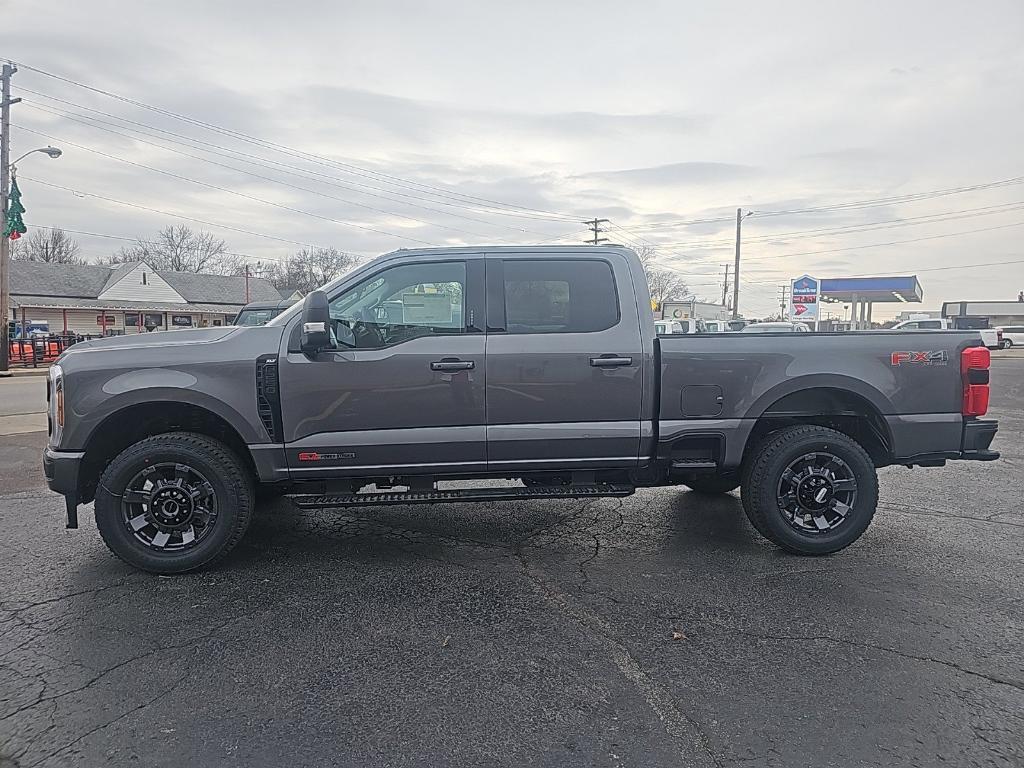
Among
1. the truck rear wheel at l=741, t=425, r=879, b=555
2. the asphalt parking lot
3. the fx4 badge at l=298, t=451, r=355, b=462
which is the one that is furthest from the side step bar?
the fx4 badge at l=298, t=451, r=355, b=462

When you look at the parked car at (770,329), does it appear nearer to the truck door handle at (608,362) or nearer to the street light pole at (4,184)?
the truck door handle at (608,362)

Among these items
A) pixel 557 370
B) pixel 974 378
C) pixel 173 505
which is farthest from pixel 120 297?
pixel 974 378

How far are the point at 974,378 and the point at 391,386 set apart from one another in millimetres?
3923

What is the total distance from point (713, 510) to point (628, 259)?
95.4 inches

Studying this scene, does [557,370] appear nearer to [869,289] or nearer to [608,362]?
[608,362]

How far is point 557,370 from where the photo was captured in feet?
15.1

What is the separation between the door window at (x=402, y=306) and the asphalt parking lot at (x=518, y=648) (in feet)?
5.00

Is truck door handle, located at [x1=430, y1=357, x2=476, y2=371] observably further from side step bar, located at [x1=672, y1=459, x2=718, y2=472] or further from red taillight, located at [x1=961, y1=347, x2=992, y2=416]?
red taillight, located at [x1=961, y1=347, x2=992, y2=416]

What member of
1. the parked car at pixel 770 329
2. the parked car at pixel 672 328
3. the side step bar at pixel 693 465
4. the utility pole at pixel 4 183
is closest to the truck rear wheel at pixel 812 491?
the side step bar at pixel 693 465

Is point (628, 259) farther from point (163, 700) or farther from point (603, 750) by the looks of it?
point (163, 700)

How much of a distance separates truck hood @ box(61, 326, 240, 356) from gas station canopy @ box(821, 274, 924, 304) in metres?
50.3

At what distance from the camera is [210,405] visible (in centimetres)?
441

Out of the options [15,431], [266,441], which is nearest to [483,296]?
[266,441]

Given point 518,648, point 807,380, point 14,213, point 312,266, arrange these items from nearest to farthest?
point 518,648, point 807,380, point 14,213, point 312,266
